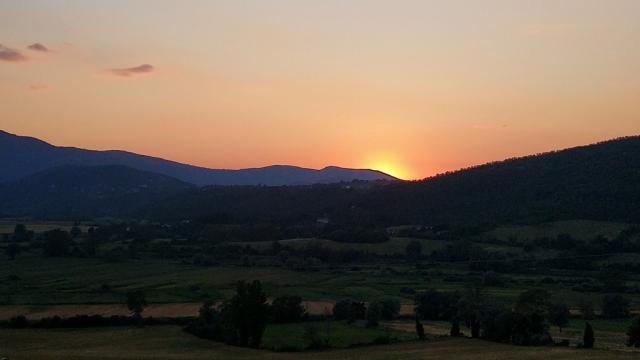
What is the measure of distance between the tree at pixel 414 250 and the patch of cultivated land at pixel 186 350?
89.7m

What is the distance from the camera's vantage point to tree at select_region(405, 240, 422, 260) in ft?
518

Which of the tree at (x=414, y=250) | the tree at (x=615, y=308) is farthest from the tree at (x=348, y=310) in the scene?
the tree at (x=414, y=250)

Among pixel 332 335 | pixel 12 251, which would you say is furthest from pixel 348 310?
pixel 12 251

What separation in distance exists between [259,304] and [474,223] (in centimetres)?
13316

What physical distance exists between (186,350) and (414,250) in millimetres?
102106

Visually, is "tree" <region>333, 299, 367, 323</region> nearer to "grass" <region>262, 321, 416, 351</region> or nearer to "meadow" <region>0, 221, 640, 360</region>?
"grass" <region>262, 321, 416, 351</region>


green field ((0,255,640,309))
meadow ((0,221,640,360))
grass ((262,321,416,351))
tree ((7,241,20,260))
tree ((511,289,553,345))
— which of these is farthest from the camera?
tree ((7,241,20,260))

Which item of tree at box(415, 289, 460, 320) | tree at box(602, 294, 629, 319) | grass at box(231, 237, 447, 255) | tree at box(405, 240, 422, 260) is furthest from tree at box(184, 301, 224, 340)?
grass at box(231, 237, 447, 255)

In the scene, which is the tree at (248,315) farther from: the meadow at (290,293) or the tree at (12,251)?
the tree at (12,251)

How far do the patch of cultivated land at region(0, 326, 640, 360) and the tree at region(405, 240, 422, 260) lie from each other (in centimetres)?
8969

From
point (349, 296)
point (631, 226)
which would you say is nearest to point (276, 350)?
point (349, 296)

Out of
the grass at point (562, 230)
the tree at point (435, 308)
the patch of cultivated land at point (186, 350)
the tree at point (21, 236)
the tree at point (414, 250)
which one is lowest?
the patch of cultivated land at point (186, 350)

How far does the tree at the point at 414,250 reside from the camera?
518 ft

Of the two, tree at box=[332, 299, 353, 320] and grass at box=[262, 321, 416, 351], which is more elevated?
tree at box=[332, 299, 353, 320]
